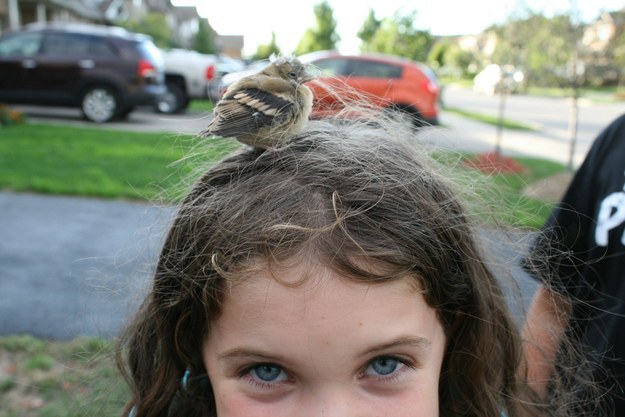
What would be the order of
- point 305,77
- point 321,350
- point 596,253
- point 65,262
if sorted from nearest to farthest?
point 321,350 → point 305,77 → point 596,253 → point 65,262

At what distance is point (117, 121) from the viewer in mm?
14953

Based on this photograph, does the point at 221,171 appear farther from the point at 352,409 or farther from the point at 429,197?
the point at 352,409

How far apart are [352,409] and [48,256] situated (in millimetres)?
4792

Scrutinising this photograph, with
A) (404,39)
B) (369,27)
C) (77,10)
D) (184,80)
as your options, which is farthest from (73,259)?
(77,10)

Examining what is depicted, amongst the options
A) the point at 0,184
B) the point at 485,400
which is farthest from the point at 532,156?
the point at 485,400

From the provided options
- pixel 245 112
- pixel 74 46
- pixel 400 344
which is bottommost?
pixel 74 46

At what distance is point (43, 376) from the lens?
134 inches

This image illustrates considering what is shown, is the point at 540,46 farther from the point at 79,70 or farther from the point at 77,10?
the point at 77,10

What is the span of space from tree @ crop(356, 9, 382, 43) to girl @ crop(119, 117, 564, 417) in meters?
27.6

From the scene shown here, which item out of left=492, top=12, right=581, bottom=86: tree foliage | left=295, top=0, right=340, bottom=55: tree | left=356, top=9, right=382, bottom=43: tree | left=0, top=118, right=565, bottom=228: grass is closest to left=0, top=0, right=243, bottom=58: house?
left=295, top=0, right=340, bottom=55: tree

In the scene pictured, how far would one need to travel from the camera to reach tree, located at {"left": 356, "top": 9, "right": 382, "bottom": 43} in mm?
28038

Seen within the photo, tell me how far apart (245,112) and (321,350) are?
1.77ft

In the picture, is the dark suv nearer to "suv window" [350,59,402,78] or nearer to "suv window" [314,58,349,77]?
"suv window" [314,58,349,77]

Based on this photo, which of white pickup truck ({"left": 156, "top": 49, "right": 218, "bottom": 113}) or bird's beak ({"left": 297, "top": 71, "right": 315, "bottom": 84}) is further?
white pickup truck ({"left": 156, "top": 49, "right": 218, "bottom": 113})
